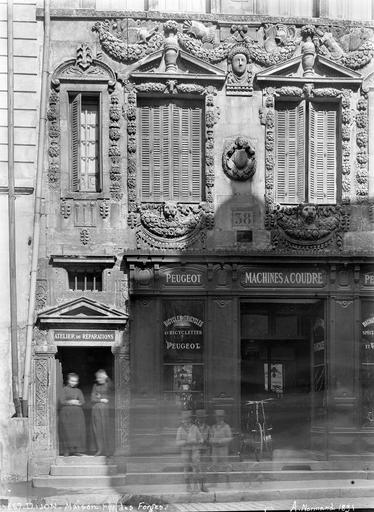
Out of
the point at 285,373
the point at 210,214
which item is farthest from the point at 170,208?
the point at 285,373

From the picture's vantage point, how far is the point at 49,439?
61.9ft

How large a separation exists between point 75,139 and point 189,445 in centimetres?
538

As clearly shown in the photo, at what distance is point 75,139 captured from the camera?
19469 millimetres

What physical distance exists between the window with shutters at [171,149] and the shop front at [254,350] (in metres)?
1.17

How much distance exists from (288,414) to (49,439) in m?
3.99

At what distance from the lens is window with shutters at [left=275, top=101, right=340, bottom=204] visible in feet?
65.7

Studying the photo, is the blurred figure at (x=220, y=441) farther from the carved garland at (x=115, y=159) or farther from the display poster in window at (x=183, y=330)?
the carved garland at (x=115, y=159)

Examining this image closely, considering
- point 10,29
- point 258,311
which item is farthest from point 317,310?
point 10,29

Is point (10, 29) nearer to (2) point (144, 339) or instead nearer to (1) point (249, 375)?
(2) point (144, 339)

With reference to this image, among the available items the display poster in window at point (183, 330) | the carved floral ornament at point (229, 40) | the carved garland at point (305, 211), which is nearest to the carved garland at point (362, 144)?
the carved garland at point (305, 211)

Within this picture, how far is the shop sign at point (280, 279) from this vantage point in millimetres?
19922

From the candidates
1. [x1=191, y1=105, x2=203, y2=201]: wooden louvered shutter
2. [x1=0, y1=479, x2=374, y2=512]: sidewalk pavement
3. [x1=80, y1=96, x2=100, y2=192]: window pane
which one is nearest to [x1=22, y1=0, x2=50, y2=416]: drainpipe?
[x1=80, y1=96, x2=100, y2=192]: window pane

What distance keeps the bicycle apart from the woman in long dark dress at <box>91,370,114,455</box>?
7.38ft

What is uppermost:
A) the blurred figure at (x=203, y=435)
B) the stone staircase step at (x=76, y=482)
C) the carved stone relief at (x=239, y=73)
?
the carved stone relief at (x=239, y=73)
